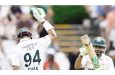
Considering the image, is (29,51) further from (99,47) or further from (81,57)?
(99,47)

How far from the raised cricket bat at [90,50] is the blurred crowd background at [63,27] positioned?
289 centimetres

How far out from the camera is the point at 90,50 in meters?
8.38

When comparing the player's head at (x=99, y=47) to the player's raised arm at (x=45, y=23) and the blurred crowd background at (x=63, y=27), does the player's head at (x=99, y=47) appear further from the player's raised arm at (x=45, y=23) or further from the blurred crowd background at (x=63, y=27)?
the blurred crowd background at (x=63, y=27)

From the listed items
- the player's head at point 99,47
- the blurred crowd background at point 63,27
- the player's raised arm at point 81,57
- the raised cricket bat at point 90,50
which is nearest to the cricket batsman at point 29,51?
the player's raised arm at point 81,57

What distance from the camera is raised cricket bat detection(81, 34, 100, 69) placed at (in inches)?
327

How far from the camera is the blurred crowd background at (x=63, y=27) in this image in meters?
12.8

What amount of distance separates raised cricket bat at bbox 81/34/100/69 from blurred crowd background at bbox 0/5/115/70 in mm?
2892

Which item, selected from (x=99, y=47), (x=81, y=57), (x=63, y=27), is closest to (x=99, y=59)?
(x=99, y=47)

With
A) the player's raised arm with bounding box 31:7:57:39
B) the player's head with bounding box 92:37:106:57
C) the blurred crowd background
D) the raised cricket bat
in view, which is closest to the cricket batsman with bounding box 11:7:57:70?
the player's raised arm with bounding box 31:7:57:39

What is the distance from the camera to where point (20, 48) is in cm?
903

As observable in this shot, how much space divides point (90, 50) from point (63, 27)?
799cm
